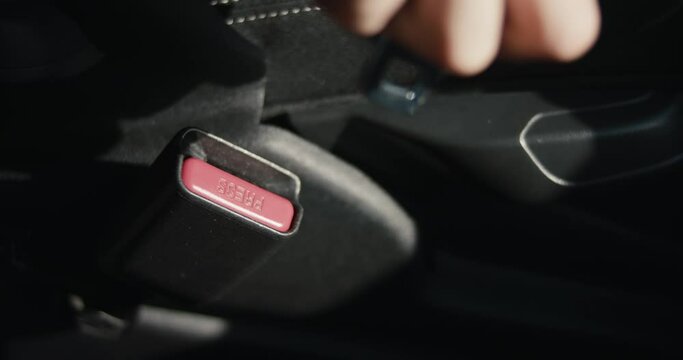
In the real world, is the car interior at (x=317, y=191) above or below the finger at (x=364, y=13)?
below

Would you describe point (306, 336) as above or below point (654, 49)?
below

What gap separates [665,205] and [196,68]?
512 mm

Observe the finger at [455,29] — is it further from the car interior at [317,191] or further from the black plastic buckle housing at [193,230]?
the black plastic buckle housing at [193,230]

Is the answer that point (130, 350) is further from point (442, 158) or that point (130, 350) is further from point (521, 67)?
point (521, 67)

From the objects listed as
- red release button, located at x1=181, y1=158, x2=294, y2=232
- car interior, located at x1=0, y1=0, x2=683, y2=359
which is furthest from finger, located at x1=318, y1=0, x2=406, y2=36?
red release button, located at x1=181, y1=158, x2=294, y2=232

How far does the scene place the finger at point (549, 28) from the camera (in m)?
0.57

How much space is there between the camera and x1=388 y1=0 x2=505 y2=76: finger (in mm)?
553

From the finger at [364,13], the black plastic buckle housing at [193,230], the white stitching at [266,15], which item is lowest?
the black plastic buckle housing at [193,230]

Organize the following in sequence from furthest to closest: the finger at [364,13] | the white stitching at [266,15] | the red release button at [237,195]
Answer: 1. the white stitching at [266,15]
2. the red release button at [237,195]
3. the finger at [364,13]

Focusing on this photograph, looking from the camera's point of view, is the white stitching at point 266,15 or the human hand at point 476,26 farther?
the white stitching at point 266,15

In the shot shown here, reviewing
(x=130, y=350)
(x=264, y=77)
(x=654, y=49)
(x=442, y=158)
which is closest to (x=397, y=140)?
(x=442, y=158)

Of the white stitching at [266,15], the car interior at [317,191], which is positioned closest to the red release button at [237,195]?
the car interior at [317,191]

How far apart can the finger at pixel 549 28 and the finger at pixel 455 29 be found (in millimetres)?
15

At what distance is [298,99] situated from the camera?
1.00 m
